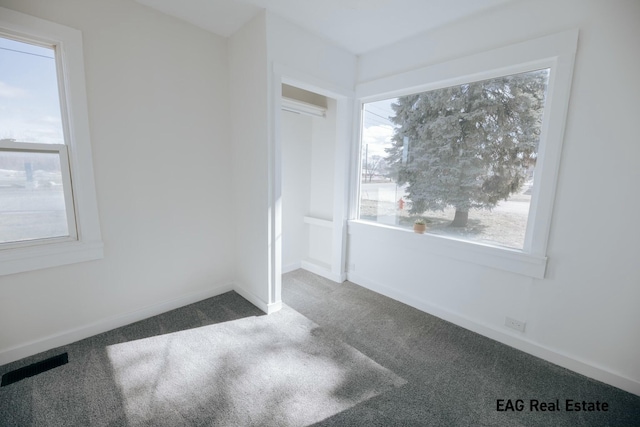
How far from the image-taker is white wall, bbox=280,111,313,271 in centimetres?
A: 351

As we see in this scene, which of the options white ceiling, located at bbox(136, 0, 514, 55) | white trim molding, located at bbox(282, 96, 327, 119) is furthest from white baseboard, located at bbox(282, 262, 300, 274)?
white ceiling, located at bbox(136, 0, 514, 55)

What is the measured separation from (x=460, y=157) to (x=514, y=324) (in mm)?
1489

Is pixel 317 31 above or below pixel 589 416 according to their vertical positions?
above

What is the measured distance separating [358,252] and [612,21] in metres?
2.72

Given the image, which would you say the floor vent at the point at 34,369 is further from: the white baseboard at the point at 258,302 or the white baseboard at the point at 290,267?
the white baseboard at the point at 290,267

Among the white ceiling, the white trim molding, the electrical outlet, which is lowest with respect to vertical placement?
the electrical outlet

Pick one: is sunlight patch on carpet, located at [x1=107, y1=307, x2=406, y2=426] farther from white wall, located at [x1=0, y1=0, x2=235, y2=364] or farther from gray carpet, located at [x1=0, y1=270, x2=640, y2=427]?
white wall, located at [x1=0, y1=0, x2=235, y2=364]

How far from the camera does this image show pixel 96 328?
227cm

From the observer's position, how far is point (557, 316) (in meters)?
2.05

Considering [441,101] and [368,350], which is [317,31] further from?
[368,350]

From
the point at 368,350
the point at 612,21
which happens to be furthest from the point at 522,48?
the point at 368,350

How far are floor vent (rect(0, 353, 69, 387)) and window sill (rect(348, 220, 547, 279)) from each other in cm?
279

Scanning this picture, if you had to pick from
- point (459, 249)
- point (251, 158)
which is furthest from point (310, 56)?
point (459, 249)

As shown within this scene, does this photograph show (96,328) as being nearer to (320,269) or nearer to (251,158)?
(251,158)
